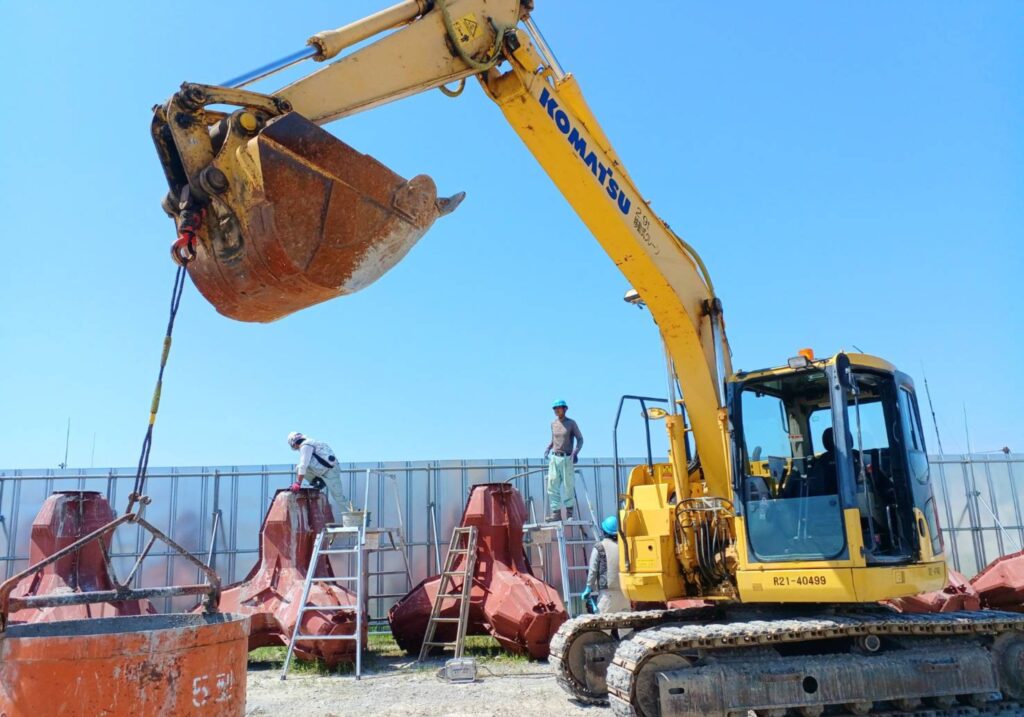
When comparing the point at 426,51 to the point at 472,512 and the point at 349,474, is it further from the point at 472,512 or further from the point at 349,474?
the point at 349,474

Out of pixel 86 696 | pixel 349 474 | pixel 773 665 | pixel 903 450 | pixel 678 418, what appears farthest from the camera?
pixel 349 474

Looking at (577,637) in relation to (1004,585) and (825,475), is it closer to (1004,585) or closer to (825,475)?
(825,475)

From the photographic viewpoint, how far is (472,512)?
39.0 feet

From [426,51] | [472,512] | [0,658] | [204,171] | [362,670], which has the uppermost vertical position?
[426,51]

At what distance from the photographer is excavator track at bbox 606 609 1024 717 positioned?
6.11 meters

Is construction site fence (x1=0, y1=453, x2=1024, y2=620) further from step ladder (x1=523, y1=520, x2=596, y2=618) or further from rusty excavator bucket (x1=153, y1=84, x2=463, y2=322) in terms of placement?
rusty excavator bucket (x1=153, y1=84, x2=463, y2=322)

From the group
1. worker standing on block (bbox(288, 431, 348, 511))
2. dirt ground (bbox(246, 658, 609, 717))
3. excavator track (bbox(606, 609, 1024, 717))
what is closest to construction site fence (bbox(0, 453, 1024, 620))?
worker standing on block (bbox(288, 431, 348, 511))

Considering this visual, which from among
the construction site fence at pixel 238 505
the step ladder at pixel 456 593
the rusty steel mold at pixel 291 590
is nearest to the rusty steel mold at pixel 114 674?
the rusty steel mold at pixel 291 590

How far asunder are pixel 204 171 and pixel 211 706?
2586 millimetres

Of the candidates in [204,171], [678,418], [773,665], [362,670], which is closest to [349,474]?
[362,670]

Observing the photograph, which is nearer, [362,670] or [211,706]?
[211,706]

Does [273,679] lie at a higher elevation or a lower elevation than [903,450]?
lower

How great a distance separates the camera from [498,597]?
10.8m

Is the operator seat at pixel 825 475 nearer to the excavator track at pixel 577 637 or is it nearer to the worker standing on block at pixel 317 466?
the excavator track at pixel 577 637
